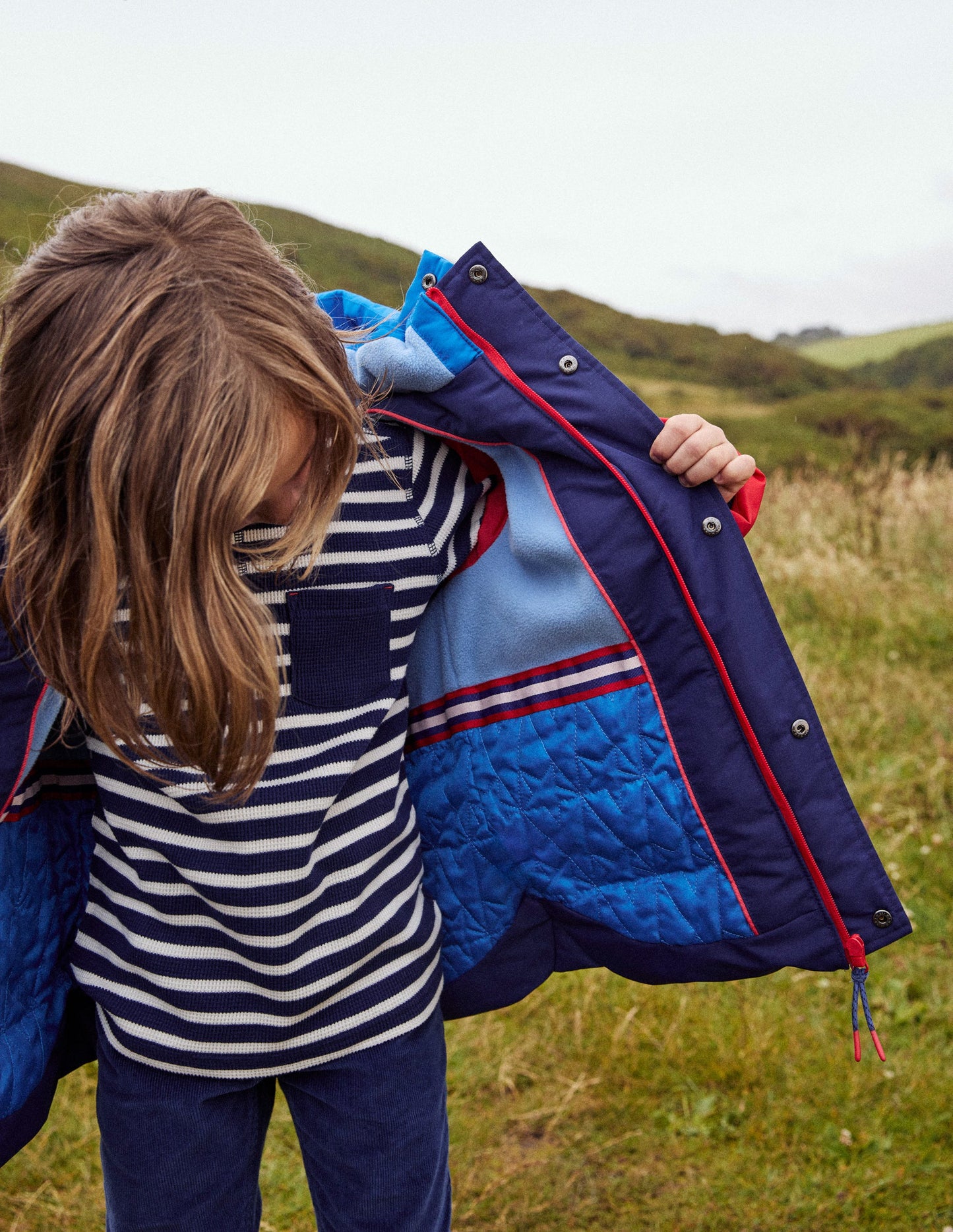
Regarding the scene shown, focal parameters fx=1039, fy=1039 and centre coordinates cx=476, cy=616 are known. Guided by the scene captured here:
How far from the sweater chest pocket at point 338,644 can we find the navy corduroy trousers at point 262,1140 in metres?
0.52

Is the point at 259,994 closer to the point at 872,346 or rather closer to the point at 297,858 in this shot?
the point at 297,858

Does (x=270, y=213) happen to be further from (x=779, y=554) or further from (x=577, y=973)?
(x=779, y=554)

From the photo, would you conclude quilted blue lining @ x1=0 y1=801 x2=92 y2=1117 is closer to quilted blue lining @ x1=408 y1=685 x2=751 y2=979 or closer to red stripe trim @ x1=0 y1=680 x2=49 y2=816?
red stripe trim @ x1=0 y1=680 x2=49 y2=816

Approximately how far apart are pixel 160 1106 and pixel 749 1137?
5.30 ft

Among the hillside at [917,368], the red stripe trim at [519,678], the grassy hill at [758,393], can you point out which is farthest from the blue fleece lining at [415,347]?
the hillside at [917,368]

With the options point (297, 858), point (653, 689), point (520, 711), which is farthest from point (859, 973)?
point (297, 858)

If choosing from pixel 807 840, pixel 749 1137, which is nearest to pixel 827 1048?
pixel 749 1137

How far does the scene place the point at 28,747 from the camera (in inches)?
54.2

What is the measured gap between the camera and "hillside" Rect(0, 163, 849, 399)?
1784mm

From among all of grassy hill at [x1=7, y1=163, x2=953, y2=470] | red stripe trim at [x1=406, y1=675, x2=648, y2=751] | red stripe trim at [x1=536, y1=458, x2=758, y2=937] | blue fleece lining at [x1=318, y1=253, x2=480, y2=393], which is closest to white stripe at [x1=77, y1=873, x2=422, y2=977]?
red stripe trim at [x1=406, y1=675, x2=648, y2=751]

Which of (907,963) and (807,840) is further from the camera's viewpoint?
(907,963)

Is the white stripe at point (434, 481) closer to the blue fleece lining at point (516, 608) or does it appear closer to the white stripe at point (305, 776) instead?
the blue fleece lining at point (516, 608)

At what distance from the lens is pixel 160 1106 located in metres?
1.44

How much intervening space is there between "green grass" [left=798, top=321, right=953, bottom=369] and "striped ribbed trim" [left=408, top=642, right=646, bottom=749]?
533 inches
